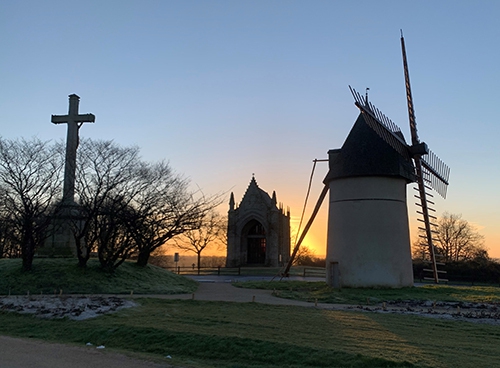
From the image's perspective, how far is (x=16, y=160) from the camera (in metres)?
23.2

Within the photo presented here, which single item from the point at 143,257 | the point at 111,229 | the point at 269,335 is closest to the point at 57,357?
the point at 269,335

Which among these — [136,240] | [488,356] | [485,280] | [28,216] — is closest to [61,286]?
[28,216]

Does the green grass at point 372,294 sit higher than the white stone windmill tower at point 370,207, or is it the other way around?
the white stone windmill tower at point 370,207

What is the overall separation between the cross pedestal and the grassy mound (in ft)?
6.93

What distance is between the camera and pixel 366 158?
2580 centimetres

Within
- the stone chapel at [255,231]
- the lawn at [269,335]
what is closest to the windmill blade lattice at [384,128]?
the lawn at [269,335]

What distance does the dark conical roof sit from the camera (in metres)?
25.4

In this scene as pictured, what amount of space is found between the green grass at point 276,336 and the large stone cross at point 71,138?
36.1 ft

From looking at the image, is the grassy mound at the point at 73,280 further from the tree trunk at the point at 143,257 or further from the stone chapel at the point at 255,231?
the stone chapel at the point at 255,231

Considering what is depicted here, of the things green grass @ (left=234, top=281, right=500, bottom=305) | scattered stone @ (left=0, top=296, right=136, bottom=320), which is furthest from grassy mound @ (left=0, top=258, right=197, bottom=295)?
green grass @ (left=234, top=281, right=500, bottom=305)

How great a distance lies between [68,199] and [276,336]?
17.6m

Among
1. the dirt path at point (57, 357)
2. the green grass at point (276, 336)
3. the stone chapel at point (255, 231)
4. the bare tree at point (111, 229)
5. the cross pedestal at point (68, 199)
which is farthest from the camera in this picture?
the stone chapel at point (255, 231)

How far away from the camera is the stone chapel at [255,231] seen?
52375 millimetres

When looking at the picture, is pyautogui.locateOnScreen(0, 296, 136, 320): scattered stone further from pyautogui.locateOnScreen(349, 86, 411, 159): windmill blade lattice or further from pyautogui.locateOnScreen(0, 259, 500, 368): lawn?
pyautogui.locateOnScreen(349, 86, 411, 159): windmill blade lattice
